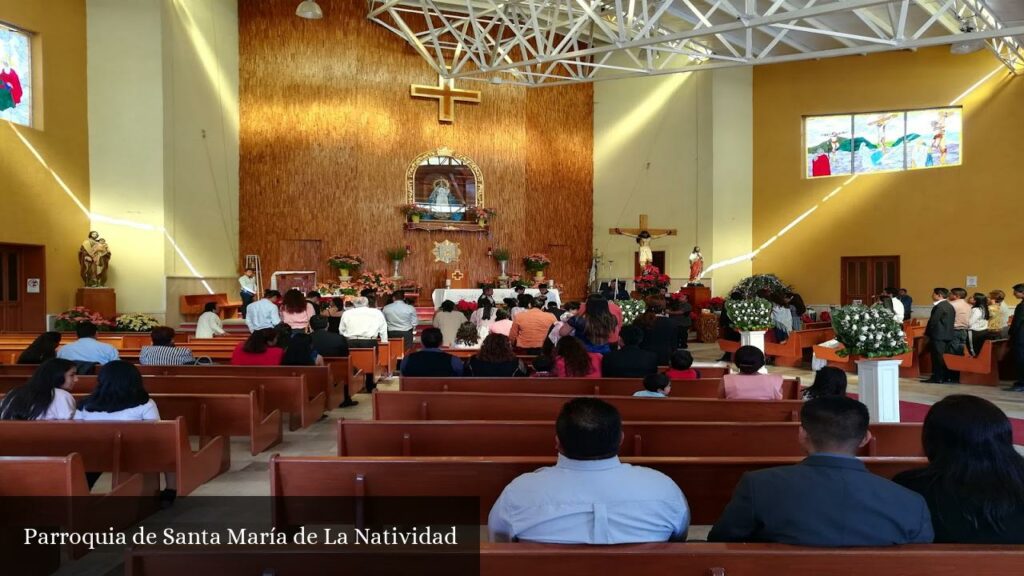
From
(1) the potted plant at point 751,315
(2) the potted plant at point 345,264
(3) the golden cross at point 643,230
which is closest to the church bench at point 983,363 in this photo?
(1) the potted plant at point 751,315

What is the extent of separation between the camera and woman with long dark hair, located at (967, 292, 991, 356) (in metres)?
9.83

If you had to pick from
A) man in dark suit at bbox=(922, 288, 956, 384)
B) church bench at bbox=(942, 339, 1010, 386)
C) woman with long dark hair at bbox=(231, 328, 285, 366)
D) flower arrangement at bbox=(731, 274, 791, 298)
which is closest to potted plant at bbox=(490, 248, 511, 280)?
flower arrangement at bbox=(731, 274, 791, 298)

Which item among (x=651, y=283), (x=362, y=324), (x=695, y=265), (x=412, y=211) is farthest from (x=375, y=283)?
(x=695, y=265)

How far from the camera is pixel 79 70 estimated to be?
12.4 m

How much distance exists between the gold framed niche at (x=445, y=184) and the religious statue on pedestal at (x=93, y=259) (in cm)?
672

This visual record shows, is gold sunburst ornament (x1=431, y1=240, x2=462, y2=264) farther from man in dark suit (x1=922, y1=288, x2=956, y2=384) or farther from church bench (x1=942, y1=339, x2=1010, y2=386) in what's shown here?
church bench (x1=942, y1=339, x2=1010, y2=386)

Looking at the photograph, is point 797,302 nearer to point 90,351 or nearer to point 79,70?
point 90,351

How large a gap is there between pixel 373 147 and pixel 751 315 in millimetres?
10608

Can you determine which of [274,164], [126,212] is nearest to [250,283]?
[126,212]

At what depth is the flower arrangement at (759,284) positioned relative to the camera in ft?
52.5

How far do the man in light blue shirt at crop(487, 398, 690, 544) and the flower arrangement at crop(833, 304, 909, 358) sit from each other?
13.7 ft

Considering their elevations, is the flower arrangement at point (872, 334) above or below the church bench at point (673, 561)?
above

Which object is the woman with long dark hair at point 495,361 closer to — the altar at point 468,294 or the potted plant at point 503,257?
the altar at point 468,294
